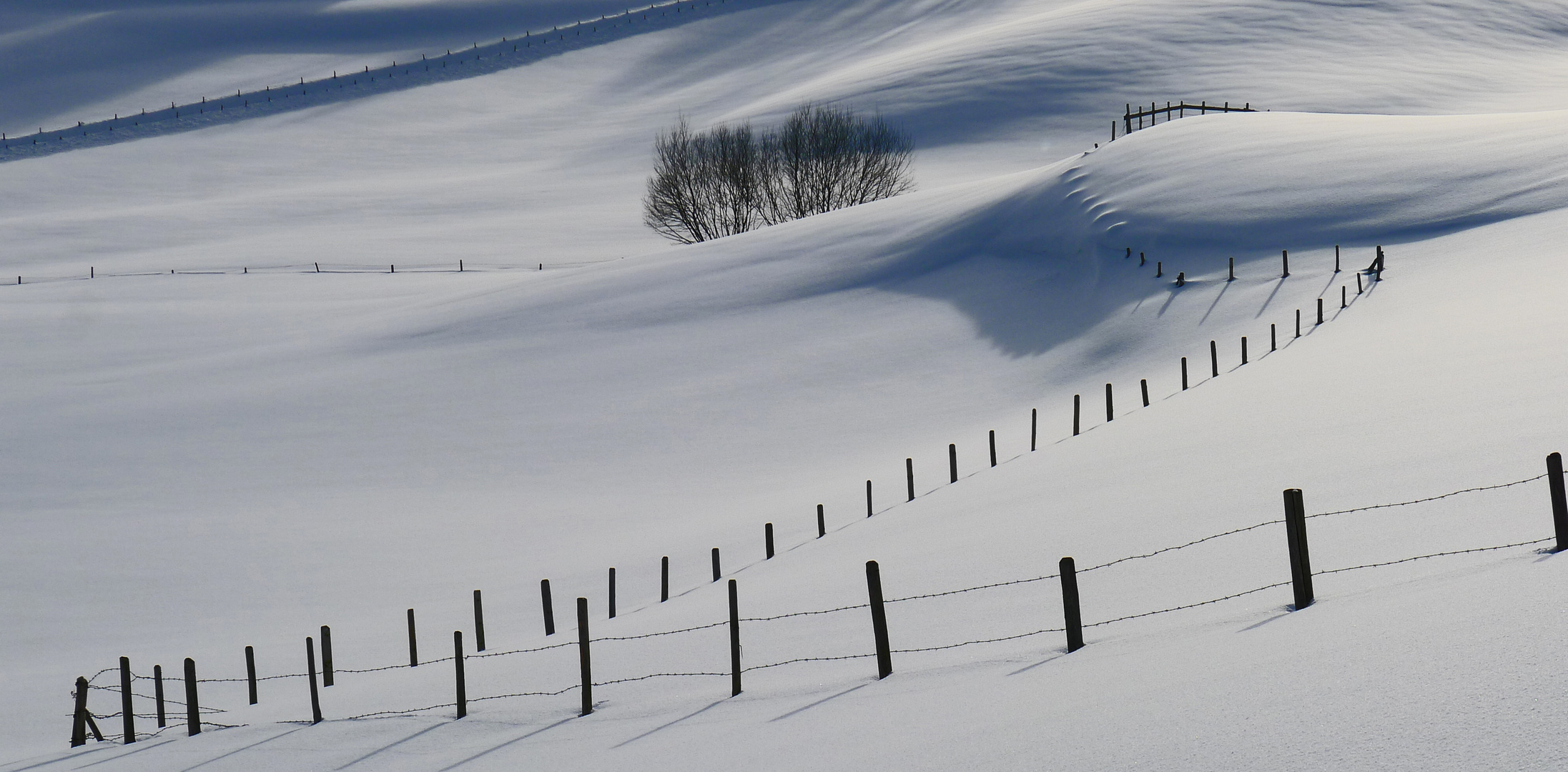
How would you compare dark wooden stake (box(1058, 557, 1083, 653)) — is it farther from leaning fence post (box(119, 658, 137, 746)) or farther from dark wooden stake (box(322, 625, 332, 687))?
leaning fence post (box(119, 658, 137, 746))

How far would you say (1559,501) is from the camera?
7.84 meters

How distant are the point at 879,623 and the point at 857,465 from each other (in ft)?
44.4

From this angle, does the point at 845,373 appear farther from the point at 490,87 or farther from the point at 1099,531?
the point at 490,87

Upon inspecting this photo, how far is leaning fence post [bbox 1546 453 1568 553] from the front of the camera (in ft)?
25.6

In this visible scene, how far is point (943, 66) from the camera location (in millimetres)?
77188

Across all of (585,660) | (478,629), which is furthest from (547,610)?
(585,660)

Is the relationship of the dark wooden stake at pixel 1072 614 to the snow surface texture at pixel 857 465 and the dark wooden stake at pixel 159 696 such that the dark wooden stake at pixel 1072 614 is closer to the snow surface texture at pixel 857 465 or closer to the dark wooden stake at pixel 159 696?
the snow surface texture at pixel 857 465

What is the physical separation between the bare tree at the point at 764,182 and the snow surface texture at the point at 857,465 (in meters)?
3.96

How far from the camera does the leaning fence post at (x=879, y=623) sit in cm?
960

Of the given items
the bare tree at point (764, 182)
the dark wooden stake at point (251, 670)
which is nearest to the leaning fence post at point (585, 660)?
the dark wooden stake at point (251, 670)

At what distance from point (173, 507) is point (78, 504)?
6.51ft

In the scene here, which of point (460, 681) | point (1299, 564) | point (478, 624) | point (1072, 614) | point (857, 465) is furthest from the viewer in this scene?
point (857, 465)

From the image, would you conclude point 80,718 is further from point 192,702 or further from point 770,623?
point 770,623

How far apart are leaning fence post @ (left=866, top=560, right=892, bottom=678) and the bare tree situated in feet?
154
